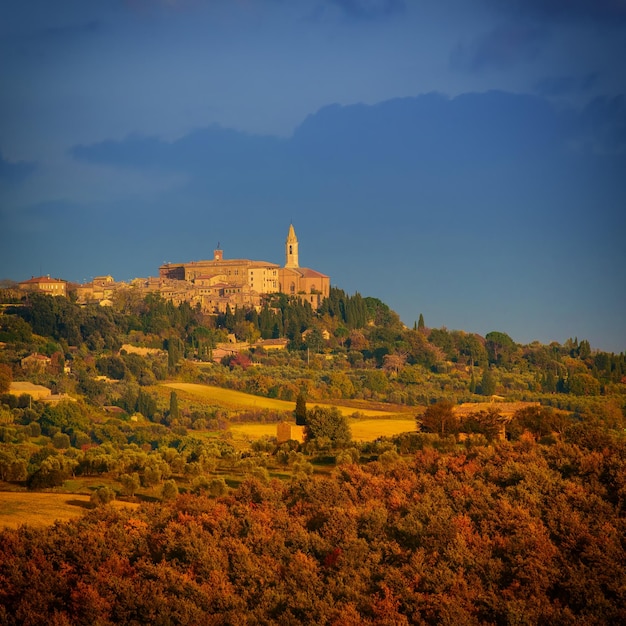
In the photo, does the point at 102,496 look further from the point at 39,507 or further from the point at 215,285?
the point at 215,285

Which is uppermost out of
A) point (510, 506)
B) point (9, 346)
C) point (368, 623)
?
point (9, 346)

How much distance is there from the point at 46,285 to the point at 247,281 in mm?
13865

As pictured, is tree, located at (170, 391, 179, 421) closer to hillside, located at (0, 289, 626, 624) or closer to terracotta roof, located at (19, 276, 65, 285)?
hillside, located at (0, 289, 626, 624)

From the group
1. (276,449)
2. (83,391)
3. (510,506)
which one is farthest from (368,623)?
(83,391)

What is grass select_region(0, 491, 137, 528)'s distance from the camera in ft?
68.4

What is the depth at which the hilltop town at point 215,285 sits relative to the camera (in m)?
78.4

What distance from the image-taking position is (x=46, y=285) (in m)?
79.2

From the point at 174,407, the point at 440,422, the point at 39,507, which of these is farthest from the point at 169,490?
the point at 174,407

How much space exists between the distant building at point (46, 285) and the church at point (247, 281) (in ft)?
28.4

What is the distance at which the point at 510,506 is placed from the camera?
1853 centimetres

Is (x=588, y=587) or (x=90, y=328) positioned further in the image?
(x=90, y=328)

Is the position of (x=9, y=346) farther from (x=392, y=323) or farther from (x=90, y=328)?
(x=392, y=323)

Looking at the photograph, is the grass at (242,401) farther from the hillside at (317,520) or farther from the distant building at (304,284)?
the distant building at (304,284)

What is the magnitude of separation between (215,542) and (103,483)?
26.6 ft
